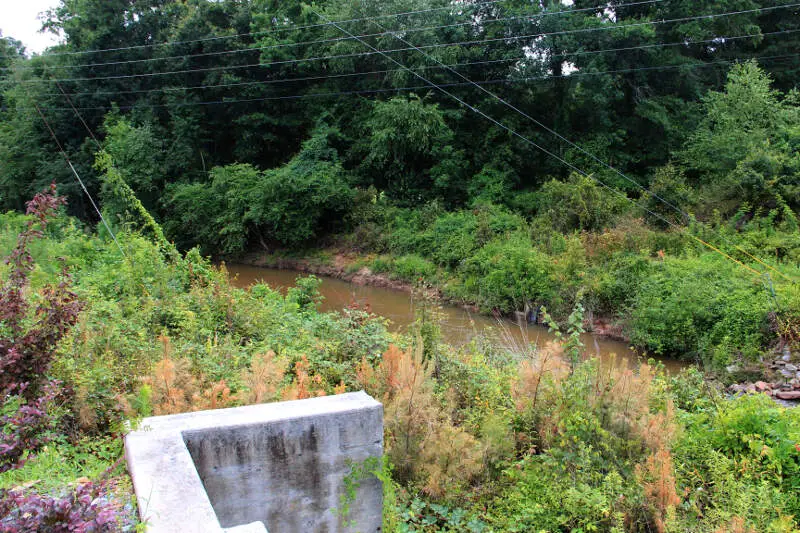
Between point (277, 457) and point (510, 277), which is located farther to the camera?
point (510, 277)

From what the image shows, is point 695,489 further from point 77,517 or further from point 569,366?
point 77,517

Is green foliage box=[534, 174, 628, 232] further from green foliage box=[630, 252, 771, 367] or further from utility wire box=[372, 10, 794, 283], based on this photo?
green foliage box=[630, 252, 771, 367]

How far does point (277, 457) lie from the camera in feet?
12.6

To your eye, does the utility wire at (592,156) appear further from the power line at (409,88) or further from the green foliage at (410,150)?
the green foliage at (410,150)

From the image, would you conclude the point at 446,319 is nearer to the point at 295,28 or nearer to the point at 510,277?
the point at 510,277

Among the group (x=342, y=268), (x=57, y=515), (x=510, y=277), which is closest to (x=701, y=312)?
(x=510, y=277)

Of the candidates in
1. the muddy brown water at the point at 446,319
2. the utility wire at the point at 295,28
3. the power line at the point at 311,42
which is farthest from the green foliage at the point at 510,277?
the utility wire at the point at 295,28

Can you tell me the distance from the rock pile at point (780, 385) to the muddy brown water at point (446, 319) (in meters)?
1.82

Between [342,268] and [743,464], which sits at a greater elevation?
[743,464]

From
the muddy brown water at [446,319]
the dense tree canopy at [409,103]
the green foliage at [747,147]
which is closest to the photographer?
the muddy brown water at [446,319]

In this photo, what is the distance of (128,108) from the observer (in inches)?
1018

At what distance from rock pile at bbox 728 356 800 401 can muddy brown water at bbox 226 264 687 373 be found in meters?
1.82

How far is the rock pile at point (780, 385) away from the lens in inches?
296

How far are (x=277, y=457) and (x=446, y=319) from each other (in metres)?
6.28
